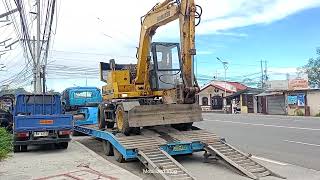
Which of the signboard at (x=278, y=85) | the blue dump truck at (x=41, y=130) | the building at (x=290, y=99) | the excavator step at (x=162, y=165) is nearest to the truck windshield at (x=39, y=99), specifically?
the blue dump truck at (x=41, y=130)

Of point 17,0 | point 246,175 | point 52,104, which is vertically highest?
point 17,0

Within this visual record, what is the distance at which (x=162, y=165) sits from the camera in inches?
381

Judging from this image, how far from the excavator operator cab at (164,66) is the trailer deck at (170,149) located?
1397 millimetres

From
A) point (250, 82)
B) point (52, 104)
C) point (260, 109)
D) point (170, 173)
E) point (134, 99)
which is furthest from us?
point (250, 82)

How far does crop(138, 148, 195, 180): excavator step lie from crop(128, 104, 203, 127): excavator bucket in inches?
54.6

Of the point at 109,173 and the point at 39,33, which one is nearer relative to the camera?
the point at 109,173

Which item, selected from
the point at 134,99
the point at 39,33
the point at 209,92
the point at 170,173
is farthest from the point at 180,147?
the point at 209,92

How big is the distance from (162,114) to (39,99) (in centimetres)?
663

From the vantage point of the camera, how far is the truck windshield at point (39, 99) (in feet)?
53.5

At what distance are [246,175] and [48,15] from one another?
11.8 meters

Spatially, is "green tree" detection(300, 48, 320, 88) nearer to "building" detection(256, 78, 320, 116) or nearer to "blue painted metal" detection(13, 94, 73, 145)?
"building" detection(256, 78, 320, 116)

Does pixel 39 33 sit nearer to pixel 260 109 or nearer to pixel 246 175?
pixel 246 175

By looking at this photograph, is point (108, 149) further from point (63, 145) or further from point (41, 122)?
point (41, 122)

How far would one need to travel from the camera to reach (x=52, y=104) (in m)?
16.7
